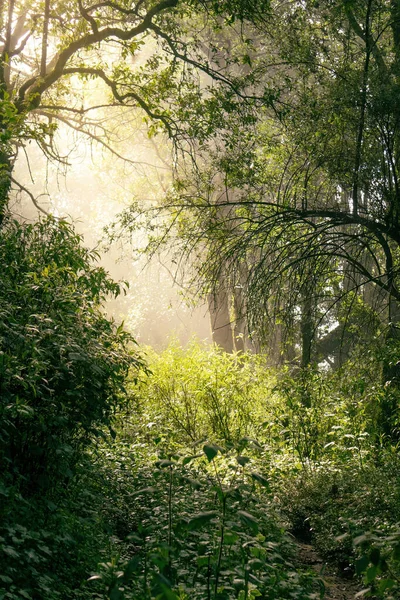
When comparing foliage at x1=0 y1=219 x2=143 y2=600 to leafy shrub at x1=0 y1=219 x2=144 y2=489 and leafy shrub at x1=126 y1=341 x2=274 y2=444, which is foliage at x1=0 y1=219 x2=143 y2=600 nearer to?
leafy shrub at x1=0 y1=219 x2=144 y2=489

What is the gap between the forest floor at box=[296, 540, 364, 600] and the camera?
555 centimetres

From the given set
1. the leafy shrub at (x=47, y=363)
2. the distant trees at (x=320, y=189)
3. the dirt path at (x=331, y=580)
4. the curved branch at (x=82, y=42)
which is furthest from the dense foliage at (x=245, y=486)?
the curved branch at (x=82, y=42)

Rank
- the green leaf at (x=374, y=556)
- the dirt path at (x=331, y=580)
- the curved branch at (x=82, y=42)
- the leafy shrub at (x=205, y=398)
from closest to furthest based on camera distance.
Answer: the green leaf at (x=374, y=556), the dirt path at (x=331, y=580), the curved branch at (x=82, y=42), the leafy shrub at (x=205, y=398)

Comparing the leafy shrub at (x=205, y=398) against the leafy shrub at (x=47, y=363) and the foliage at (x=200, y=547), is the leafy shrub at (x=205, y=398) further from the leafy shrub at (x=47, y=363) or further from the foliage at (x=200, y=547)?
the leafy shrub at (x=47, y=363)

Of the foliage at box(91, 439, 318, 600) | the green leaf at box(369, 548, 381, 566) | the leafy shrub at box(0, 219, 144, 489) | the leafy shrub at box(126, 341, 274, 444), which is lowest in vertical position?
the green leaf at box(369, 548, 381, 566)

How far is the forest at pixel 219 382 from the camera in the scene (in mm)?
4176

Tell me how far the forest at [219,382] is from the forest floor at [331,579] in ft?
0.09

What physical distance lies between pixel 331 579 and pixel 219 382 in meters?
6.31

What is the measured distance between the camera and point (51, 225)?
270 inches

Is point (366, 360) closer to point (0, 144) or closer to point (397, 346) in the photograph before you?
point (397, 346)

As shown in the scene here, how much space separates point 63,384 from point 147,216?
6269 mm

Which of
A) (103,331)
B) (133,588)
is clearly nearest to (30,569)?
(133,588)

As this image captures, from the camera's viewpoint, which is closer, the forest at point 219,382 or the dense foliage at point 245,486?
the dense foliage at point 245,486

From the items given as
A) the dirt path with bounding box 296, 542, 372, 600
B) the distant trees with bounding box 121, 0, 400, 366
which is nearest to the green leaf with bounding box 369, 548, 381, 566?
the dirt path with bounding box 296, 542, 372, 600
